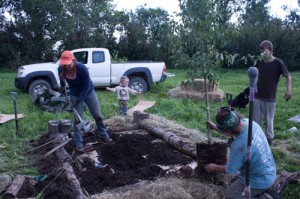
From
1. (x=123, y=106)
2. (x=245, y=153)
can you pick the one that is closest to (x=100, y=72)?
(x=123, y=106)

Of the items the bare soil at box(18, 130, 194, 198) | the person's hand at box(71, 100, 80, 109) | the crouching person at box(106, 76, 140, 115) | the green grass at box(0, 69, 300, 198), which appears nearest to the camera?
the bare soil at box(18, 130, 194, 198)

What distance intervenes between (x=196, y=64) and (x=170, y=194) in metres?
1.80

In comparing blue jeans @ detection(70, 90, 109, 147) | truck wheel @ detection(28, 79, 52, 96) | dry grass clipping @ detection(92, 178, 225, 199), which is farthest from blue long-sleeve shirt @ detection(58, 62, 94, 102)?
truck wheel @ detection(28, 79, 52, 96)

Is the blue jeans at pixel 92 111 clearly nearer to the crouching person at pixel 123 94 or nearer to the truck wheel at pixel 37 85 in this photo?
the crouching person at pixel 123 94

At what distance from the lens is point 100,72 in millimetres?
12984

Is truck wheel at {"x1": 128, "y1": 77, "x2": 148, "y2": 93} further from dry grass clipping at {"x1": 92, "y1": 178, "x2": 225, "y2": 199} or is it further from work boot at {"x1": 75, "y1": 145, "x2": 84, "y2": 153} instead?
dry grass clipping at {"x1": 92, "y1": 178, "x2": 225, "y2": 199}

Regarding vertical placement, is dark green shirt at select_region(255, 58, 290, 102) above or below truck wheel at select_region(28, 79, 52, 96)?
above

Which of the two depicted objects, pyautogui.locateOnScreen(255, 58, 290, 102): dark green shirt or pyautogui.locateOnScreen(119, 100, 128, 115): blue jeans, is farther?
pyautogui.locateOnScreen(119, 100, 128, 115): blue jeans

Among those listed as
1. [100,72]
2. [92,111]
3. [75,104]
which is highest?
[100,72]

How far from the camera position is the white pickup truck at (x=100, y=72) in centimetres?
1204

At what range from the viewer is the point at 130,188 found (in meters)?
4.48

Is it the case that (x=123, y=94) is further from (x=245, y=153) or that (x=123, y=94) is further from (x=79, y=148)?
(x=245, y=153)

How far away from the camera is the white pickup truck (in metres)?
12.0

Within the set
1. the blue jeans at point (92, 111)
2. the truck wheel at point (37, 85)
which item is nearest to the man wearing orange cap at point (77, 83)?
the blue jeans at point (92, 111)
